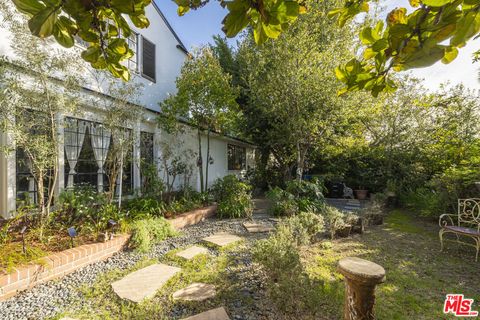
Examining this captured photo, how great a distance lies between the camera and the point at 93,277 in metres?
3.35

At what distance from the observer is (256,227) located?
6000 millimetres

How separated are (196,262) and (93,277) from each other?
4.76 feet

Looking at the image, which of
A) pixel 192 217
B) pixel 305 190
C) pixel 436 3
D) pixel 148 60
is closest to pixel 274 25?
pixel 436 3

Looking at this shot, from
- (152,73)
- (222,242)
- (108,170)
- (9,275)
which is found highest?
(152,73)

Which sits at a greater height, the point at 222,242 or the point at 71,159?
the point at 71,159

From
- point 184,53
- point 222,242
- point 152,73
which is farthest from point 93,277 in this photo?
point 184,53

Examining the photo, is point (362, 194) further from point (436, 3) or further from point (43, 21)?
point (43, 21)

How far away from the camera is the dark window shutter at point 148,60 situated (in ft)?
25.1

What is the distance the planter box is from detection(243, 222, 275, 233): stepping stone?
1375mm

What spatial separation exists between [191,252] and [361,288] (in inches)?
115

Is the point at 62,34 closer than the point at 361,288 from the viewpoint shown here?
Yes

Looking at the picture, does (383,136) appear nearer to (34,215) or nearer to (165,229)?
(165,229)

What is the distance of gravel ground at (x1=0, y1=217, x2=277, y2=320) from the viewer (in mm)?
2549

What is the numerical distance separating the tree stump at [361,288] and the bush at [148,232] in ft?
11.5
